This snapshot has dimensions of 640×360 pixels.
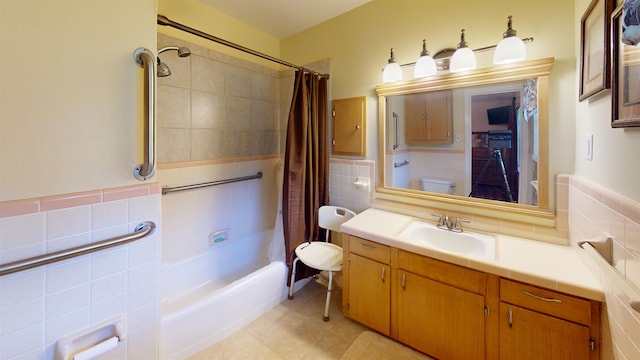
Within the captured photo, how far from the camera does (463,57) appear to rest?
1584 millimetres

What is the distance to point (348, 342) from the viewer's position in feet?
5.62

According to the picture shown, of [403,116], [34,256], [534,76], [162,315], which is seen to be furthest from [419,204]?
[34,256]

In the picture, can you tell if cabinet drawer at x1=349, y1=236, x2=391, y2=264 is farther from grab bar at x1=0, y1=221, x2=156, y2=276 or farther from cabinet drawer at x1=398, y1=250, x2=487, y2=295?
grab bar at x1=0, y1=221, x2=156, y2=276

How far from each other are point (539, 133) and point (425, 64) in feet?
2.66

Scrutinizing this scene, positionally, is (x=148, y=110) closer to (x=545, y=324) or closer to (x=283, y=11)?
(x=283, y=11)

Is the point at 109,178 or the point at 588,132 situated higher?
the point at 588,132

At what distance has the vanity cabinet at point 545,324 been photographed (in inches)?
42.1

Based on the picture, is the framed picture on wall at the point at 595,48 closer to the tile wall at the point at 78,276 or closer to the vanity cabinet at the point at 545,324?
the vanity cabinet at the point at 545,324

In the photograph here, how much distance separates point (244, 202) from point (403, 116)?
1.71 m

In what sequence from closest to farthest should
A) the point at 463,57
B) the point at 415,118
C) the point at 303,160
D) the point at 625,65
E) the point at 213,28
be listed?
the point at 625,65, the point at 463,57, the point at 415,118, the point at 303,160, the point at 213,28

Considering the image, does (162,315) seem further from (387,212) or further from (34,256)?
(387,212)

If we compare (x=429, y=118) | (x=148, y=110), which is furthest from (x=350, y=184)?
(x=148, y=110)

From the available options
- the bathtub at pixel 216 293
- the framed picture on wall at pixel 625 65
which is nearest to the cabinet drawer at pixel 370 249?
the bathtub at pixel 216 293

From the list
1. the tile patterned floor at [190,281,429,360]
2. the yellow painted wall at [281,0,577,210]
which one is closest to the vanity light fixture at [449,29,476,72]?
the yellow painted wall at [281,0,577,210]
